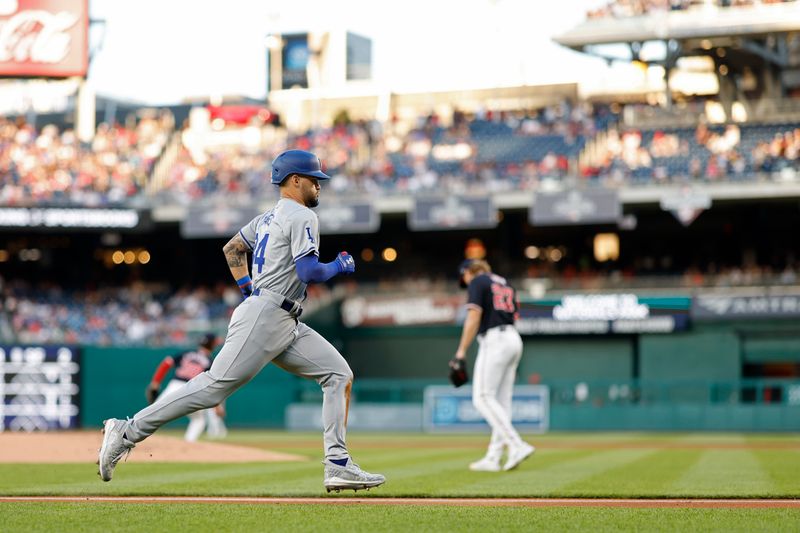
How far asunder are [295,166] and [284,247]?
1.68 feet

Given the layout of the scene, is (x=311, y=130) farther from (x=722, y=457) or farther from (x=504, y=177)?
(x=722, y=457)

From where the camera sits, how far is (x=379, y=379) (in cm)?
3656

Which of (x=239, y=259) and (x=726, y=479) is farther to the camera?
(x=726, y=479)

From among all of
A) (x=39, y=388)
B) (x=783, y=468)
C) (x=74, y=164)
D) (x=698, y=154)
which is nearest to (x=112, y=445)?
(x=783, y=468)

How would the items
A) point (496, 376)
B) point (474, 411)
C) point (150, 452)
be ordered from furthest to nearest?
point (474, 411), point (150, 452), point (496, 376)

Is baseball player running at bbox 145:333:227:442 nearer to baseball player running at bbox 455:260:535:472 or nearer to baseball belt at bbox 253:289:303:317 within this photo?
baseball player running at bbox 455:260:535:472

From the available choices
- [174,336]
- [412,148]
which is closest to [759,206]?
[412,148]

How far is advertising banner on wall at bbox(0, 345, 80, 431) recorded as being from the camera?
25.6 metres

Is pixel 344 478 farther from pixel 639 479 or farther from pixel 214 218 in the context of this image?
pixel 214 218

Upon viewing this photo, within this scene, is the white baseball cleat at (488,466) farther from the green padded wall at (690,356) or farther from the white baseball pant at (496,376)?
the green padded wall at (690,356)

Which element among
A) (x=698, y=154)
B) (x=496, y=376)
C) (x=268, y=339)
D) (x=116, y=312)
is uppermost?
(x=698, y=154)

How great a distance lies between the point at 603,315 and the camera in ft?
111

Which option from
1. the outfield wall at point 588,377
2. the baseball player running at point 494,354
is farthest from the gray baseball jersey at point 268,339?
the outfield wall at point 588,377

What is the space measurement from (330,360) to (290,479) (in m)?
3.01
